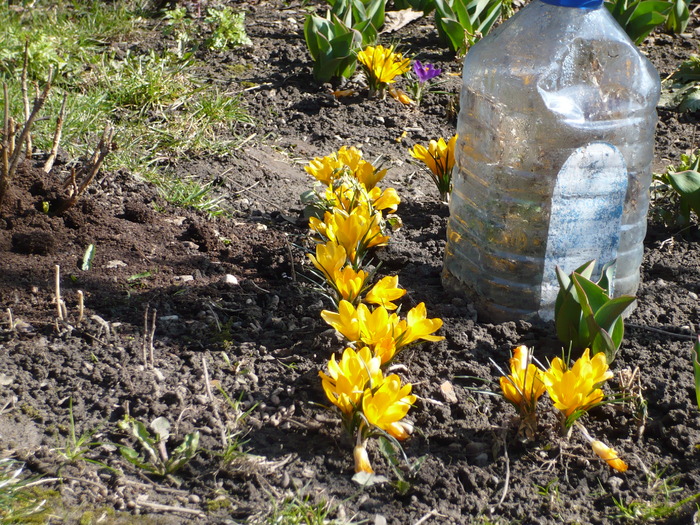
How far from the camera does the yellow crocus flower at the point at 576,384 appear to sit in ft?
7.20

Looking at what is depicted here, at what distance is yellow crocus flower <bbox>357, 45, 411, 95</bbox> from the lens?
4809 mm

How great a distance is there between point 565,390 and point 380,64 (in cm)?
307

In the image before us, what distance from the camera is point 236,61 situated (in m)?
5.40

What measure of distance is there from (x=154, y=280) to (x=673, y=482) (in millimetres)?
1835

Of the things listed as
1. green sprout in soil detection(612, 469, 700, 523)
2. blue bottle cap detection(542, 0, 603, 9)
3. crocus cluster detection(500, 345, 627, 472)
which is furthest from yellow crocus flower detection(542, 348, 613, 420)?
blue bottle cap detection(542, 0, 603, 9)

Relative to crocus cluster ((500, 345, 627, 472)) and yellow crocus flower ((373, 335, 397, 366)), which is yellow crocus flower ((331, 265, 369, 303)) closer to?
yellow crocus flower ((373, 335, 397, 366))

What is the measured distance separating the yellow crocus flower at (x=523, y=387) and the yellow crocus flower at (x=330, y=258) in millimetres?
722

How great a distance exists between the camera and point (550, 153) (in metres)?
2.72

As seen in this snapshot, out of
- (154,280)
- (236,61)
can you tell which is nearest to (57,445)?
(154,280)

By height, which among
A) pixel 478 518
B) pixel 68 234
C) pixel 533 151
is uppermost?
pixel 533 151

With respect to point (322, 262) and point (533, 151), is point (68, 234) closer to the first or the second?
point (322, 262)

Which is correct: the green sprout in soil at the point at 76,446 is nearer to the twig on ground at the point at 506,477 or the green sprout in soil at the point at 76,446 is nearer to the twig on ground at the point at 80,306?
the twig on ground at the point at 80,306

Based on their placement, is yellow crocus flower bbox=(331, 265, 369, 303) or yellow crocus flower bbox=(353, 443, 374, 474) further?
yellow crocus flower bbox=(331, 265, 369, 303)

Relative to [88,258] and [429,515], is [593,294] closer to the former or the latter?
[429,515]
